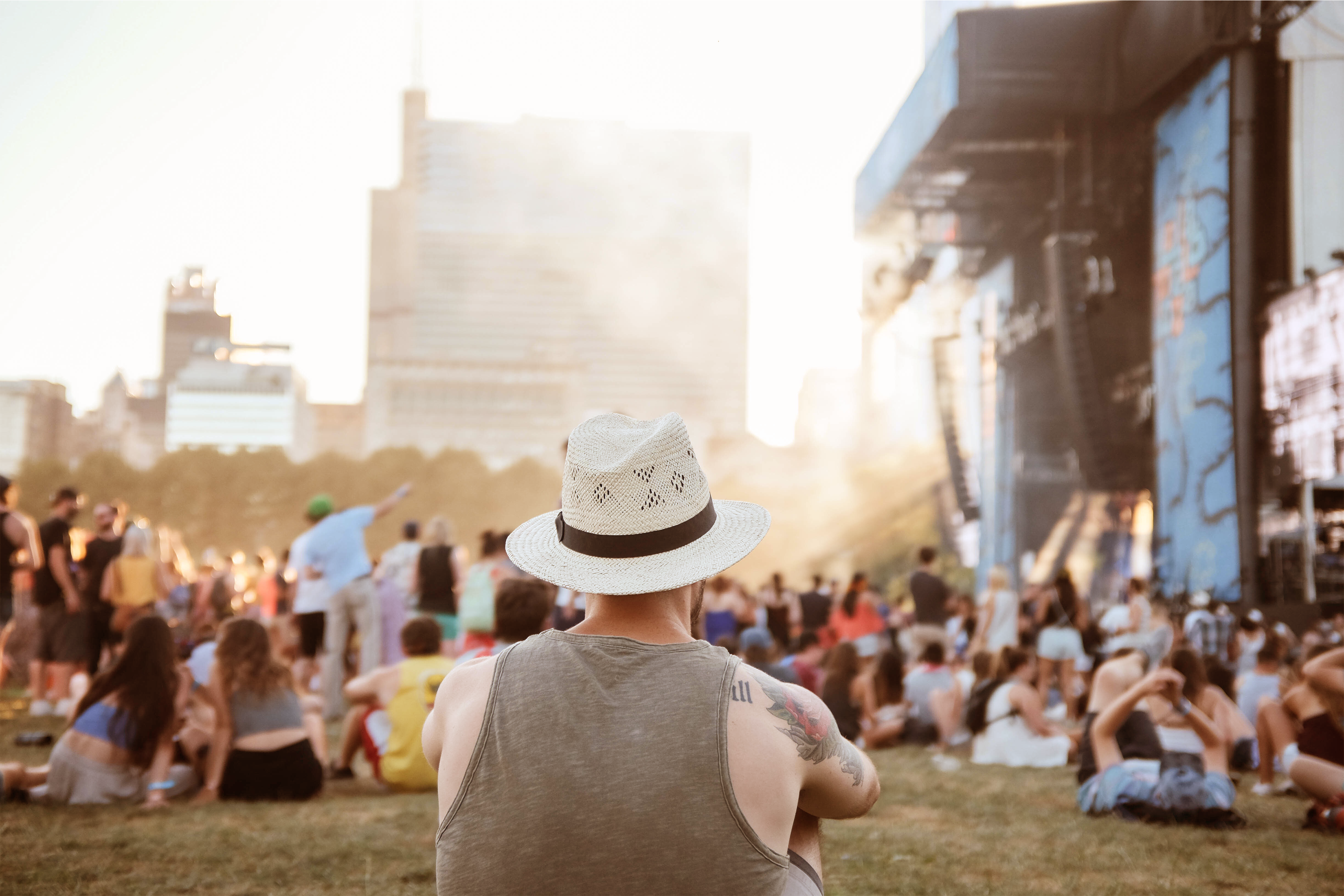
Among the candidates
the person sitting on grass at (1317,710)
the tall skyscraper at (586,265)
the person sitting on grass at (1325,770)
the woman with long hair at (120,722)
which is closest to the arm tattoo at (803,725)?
the woman with long hair at (120,722)

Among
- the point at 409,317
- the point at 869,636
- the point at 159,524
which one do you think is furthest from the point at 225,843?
the point at 409,317

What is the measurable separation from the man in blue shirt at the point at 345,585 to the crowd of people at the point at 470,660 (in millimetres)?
16

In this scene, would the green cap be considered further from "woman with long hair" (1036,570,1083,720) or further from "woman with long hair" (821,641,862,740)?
"woman with long hair" (1036,570,1083,720)

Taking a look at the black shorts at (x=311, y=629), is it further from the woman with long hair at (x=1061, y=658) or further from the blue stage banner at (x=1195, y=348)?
the blue stage banner at (x=1195, y=348)

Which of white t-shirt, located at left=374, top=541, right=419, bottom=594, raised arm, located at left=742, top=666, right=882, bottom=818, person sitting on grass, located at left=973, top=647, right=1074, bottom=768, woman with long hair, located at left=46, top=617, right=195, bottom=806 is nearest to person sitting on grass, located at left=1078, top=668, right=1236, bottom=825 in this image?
person sitting on grass, located at left=973, top=647, right=1074, bottom=768

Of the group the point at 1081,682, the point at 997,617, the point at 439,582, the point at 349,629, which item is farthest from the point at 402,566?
the point at 1081,682

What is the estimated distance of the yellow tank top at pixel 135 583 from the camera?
26.0 ft

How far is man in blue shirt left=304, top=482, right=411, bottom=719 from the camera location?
7.92 m

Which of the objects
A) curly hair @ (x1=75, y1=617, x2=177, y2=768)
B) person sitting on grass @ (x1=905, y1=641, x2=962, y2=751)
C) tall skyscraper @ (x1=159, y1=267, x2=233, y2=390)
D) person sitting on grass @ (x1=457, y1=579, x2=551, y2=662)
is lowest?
person sitting on grass @ (x1=905, y1=641, x2=962, y2=751)

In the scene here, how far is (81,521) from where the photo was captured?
4819 centimetres

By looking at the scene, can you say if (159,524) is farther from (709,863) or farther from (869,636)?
(709,863)

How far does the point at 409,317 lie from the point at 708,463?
230 feet

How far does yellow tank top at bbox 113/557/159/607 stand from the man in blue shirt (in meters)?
1.20

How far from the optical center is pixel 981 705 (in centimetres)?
735
